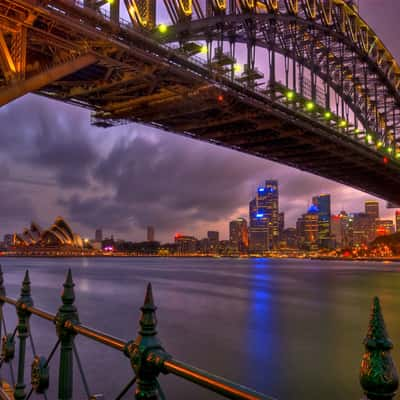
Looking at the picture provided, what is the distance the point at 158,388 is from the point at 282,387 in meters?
10.4

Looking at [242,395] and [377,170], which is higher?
[377,170]

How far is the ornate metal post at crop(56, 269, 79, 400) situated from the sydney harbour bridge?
543 inches

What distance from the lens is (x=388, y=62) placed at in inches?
2410

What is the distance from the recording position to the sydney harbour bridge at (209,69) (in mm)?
18344

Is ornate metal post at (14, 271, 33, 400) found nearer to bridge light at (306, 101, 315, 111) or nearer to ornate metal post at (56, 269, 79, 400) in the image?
ornate metal post at (56, 269, 79, 400)

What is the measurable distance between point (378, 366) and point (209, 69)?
24.6 meters

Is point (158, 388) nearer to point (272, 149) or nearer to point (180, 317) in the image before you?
point (180, 317)

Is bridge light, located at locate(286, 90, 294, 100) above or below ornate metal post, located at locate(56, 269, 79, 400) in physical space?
above

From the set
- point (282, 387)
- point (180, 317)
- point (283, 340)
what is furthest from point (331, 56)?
point (282, 387)

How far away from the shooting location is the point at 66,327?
321 cm

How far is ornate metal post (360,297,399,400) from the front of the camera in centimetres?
159

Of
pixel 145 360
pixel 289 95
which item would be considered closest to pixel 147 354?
pixel 145 360

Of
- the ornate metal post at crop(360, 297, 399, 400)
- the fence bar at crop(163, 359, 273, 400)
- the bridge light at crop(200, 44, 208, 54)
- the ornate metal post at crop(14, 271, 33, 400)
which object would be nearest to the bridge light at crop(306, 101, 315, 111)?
the bridge light at crop(200, 44, 208, 54)

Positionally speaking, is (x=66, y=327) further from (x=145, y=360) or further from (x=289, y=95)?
(x=289, y=95)
